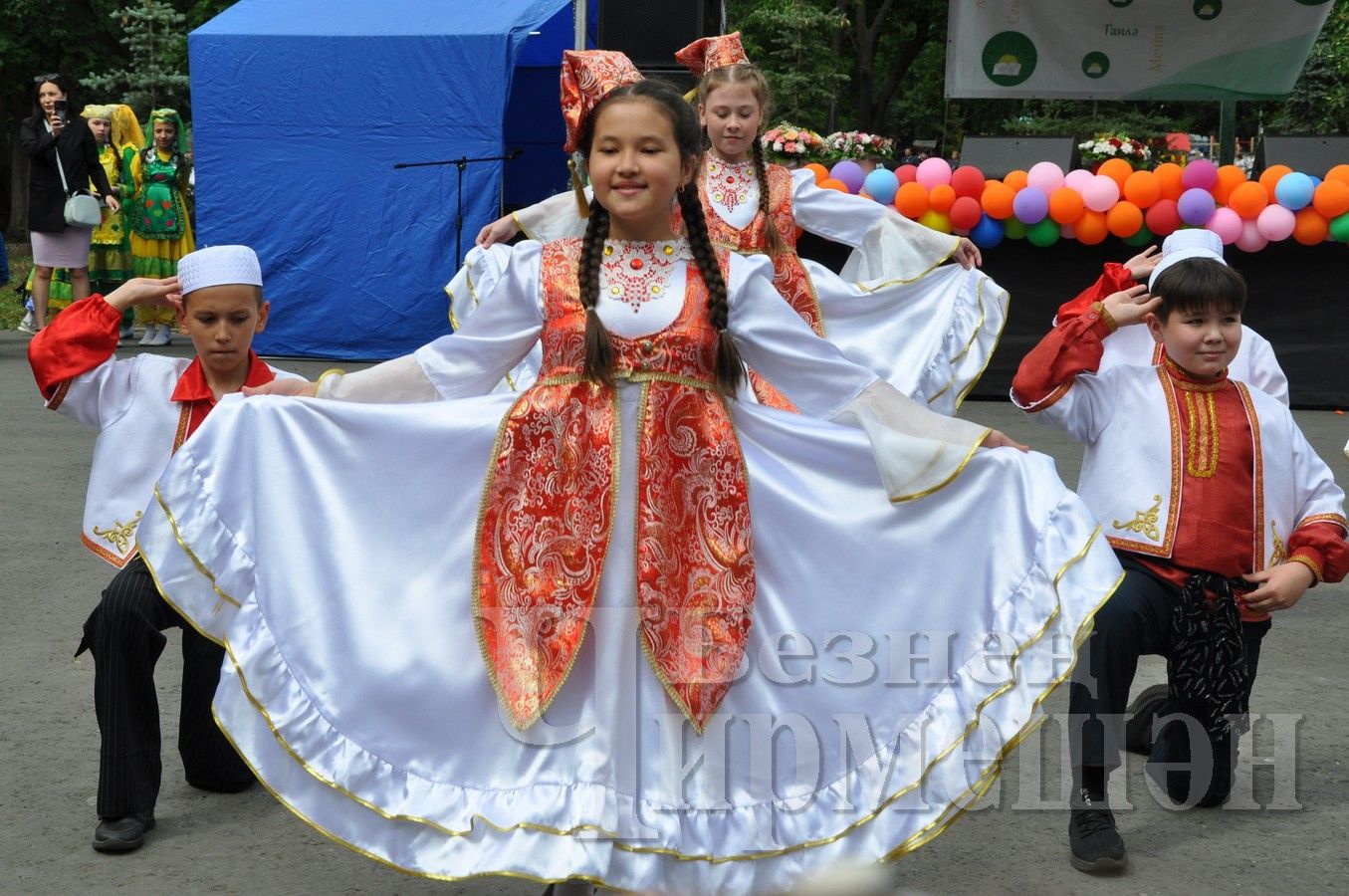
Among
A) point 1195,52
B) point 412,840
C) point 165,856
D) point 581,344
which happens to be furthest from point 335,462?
point 1195,52

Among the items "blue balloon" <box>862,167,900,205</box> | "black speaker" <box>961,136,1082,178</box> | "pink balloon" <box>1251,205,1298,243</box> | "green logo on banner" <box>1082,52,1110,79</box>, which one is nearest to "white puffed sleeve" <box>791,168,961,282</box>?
"blue balloon" <box>862,167,900,205</box>

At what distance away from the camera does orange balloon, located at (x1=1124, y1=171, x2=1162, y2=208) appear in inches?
387

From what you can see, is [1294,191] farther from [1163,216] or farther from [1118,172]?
[1118,172]

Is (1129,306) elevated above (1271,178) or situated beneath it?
situated beneath

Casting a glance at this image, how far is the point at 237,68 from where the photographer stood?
12227mm

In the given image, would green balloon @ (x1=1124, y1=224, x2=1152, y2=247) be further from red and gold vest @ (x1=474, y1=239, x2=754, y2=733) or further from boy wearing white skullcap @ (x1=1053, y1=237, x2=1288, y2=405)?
red and gold vest @ (x1=474, y1=239, x2=754, y2=733)

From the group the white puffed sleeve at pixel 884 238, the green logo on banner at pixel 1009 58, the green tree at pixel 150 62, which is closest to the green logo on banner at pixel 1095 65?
the green logo on banner at pixel 1009 58

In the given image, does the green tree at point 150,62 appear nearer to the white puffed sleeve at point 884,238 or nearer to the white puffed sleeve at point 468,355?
the white puffed sleeve at point 884,238

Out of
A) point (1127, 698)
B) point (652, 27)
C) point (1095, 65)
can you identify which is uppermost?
point (1095, 65)

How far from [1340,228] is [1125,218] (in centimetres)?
128

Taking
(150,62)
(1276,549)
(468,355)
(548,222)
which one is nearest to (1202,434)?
(1276,549)

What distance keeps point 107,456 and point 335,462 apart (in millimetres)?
866

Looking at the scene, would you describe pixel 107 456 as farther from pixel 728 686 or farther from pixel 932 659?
pixel 932 659

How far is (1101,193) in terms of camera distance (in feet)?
32.5
